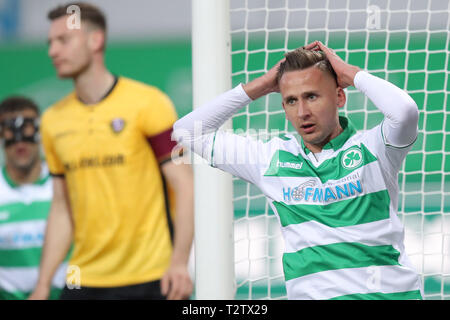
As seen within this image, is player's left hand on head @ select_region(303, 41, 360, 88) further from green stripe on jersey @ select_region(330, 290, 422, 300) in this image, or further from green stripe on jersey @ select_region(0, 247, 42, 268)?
green stripe on jersey @ select_region(0, 247, 42, 268)

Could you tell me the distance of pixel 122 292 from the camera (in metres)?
3.03

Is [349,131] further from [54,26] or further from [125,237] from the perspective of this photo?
[54,26]

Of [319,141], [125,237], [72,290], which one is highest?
[319,141]

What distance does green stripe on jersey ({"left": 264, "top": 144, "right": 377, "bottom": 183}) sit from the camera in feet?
6.03

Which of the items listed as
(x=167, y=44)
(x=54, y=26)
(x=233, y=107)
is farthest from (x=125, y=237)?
(x=167, y=44)

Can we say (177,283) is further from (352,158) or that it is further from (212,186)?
(352,158)

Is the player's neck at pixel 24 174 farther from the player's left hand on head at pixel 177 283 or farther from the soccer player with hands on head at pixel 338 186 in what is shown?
the soccer player with hands on head at pixel 338 186

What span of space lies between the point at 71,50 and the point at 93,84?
0.19 m

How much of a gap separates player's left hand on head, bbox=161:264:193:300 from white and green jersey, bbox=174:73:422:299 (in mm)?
1059

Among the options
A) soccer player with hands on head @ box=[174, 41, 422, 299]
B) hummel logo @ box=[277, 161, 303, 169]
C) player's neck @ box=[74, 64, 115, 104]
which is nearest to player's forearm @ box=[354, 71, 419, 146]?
soccer player with hands on head @ box=[174, 41, 422, 299]

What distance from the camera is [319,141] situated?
6.15 feet

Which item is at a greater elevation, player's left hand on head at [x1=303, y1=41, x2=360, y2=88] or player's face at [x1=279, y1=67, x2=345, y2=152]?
player's left hand on head at [x1=303, y1=41, x2=360, y2=88]

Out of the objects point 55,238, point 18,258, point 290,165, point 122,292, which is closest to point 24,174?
point 18,258

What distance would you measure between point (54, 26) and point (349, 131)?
1.81m
